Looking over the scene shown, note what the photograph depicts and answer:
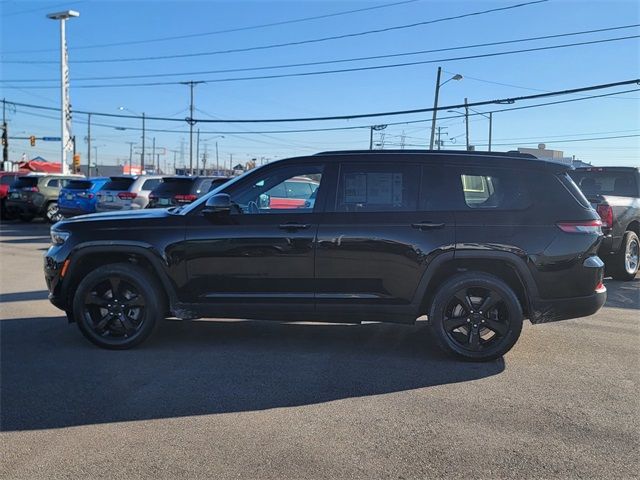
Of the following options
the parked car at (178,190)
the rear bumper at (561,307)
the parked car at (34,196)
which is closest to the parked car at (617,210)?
the rear bumper at (561,307)

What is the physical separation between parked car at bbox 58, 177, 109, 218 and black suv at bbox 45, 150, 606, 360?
479 inches

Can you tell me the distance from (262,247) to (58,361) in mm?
2177

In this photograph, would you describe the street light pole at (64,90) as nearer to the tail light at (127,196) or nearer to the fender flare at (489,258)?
the tail light at (127,196)

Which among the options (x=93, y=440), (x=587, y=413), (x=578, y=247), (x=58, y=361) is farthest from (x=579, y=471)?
(x=58, y=361)

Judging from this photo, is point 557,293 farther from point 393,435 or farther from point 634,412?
point 393,435

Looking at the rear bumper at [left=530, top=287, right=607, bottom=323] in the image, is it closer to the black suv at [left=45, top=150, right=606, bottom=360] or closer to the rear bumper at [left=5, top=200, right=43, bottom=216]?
the black suv at [left=45, top=150, right=606, bottom=360]

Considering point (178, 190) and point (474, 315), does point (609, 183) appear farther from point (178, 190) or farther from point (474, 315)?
point (178, 190)

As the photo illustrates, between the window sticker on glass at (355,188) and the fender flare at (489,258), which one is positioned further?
the window sticker on glass at (355,188)

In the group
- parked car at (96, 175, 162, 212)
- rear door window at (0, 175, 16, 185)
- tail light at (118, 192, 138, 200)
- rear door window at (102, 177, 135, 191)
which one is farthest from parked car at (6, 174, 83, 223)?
tail light at (118, 192, 138, 200)

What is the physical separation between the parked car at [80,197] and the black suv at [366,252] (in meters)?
Answer: 12.2

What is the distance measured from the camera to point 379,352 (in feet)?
17.6

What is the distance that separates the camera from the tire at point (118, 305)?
5273 mm

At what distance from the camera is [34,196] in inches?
768

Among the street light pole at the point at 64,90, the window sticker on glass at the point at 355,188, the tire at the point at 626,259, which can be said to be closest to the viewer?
the window sticker on glass at the point at 355,188
